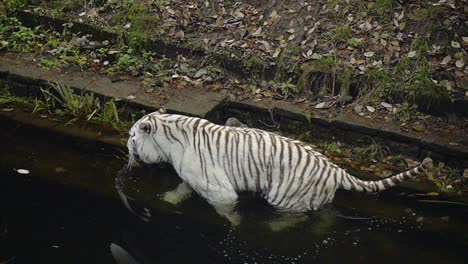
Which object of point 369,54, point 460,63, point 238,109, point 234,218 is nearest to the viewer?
point 234,218

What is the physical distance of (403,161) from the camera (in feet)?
19.0

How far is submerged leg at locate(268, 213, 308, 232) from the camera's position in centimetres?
489

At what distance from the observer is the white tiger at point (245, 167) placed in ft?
15.7

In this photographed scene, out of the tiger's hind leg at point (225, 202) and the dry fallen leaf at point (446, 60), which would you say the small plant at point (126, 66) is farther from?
the dry fallen leaf at point (446, 60)

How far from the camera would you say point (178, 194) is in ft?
17.2

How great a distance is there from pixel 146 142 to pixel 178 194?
0.63 metres

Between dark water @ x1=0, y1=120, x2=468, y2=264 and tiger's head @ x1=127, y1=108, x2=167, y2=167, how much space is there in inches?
16.4

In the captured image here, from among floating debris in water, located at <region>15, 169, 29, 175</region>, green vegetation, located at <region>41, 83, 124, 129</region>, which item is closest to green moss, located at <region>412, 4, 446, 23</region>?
green vegetation, located at <region>41, 83, 124, 129</region>

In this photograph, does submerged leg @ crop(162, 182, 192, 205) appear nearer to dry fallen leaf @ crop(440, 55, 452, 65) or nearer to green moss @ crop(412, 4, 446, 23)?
dry fallen leaf @ crop(440, 55, 452, 65)

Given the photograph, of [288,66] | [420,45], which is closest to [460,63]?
[420,45]

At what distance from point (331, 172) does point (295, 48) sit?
2502mm

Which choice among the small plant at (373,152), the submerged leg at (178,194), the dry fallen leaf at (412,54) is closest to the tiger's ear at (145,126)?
the submerged leg at (178,194)

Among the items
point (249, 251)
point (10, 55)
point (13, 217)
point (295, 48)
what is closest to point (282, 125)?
point (295, 48)

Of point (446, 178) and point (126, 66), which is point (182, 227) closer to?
point (446, 178)
